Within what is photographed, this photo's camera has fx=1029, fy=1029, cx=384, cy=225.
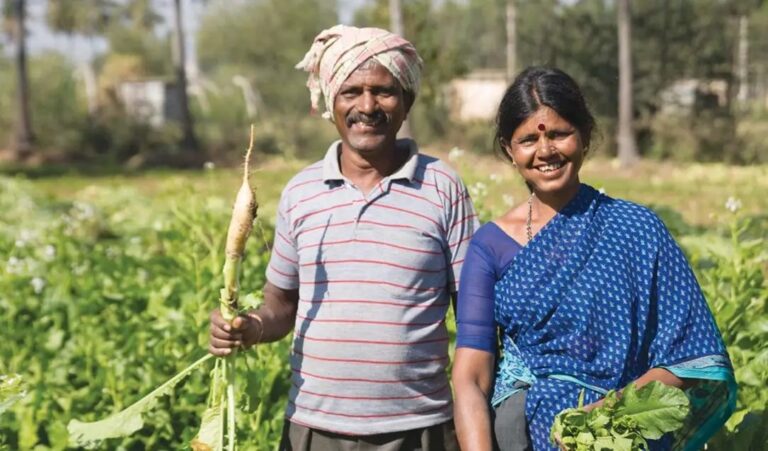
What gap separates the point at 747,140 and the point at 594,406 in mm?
18662

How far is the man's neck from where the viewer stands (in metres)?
2.33

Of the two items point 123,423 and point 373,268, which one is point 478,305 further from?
point 123,423

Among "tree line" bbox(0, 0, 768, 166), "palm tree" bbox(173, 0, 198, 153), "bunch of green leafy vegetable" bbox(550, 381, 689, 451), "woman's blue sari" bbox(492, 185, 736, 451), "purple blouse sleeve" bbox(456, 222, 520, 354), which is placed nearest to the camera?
"bunch of green leafy vegetable" bbox(550, 381, 689, 451)

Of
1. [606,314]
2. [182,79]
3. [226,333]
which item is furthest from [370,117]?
[182,79]

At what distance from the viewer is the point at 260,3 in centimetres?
3953

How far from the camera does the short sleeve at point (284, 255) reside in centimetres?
240

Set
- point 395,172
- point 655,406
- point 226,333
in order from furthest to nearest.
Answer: point 395,172
point 226,333
point 655,406

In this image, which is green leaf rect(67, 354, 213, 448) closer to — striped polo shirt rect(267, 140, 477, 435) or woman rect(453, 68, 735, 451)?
striped polo shirt rect(267, 140, 477, 435)

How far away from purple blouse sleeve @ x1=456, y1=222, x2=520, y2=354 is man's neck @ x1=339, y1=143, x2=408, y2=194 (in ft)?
1.36

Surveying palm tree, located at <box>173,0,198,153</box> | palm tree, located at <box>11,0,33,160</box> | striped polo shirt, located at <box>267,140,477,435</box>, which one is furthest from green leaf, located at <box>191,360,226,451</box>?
palm tree, located at <box>11,0,33,160</box>

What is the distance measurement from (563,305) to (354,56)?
742 mm

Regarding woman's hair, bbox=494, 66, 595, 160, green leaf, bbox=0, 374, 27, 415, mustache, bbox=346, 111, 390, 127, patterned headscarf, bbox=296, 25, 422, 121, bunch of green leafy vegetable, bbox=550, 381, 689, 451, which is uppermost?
patterned headscarf, bbox=296, 25, 422, 121

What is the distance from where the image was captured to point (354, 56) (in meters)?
2.25

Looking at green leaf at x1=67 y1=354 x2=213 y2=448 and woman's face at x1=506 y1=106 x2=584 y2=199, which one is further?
green leaf at x1=67 y1=354 x2=213 y2=448
